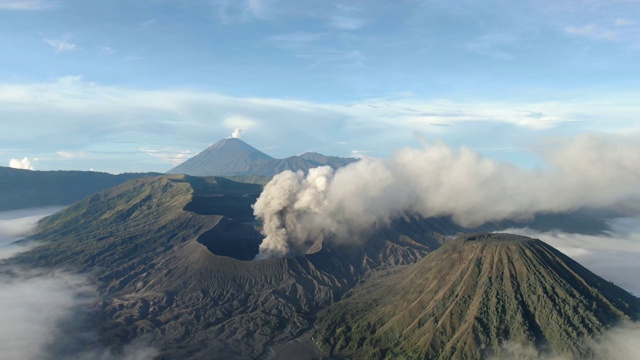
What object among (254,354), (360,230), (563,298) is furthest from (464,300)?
(360,230)

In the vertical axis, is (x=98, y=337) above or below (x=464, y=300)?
below

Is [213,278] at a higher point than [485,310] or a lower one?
lower

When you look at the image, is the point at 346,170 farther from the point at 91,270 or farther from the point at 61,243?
the point at 61,243

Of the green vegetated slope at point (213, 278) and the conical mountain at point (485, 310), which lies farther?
the green vegetated slope at point (213, 278)

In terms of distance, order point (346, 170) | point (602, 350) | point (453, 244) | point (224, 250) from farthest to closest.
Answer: point (346, 170) → point (224, 250) → point (453, 244) → point (602, 350)
